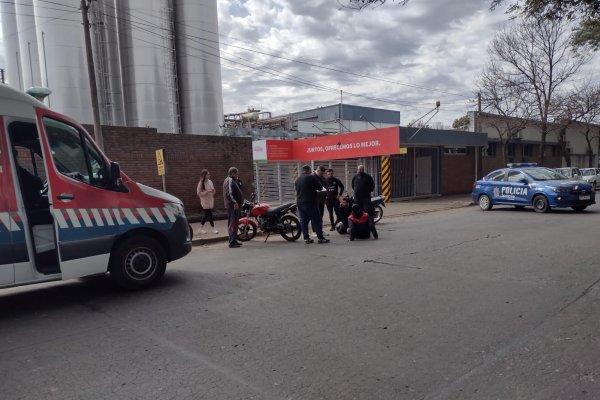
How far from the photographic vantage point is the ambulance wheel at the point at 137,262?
18.9ft

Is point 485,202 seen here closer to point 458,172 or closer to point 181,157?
point 458,172

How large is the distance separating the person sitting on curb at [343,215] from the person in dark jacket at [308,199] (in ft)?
5.11

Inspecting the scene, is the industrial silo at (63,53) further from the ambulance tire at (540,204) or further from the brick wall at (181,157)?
the ambulance tire at (540,204)

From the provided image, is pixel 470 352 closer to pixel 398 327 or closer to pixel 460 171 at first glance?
pixel 398 327

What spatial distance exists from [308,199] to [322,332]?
564 centimetres

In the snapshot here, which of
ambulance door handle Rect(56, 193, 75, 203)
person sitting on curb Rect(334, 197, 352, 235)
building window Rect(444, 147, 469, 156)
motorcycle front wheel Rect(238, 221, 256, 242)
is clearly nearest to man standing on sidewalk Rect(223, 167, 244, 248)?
motorcycle front wheel Rect(238, 221, 256, 242)

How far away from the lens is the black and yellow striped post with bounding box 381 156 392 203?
69.3ft

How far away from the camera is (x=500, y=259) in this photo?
7371 millimetres

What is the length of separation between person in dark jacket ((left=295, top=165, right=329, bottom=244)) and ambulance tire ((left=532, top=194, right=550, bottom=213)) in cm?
849

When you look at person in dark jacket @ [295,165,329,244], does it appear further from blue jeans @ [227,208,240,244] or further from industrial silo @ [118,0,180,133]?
industrial silo @ [118,0,180,133]

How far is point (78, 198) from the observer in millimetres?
5379

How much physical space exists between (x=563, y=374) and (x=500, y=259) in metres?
4.28

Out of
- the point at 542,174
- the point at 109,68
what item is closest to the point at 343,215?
the point at 542,174

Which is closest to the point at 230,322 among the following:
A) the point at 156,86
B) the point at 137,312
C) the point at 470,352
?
the point at 137,312
